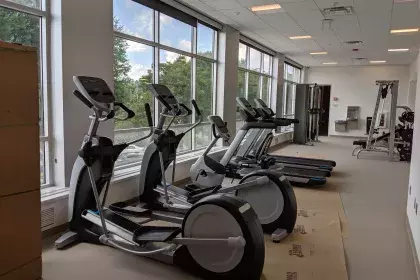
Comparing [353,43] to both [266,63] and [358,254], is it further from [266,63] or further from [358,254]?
[358,254]

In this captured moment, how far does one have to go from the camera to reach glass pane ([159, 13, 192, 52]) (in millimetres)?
5926

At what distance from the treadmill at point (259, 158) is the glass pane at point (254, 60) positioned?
392 centimetres

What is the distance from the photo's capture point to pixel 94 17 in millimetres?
4090

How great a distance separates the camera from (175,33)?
6328 millimetres

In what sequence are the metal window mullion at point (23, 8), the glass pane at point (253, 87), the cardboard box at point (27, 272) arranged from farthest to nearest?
the glass pane at point (253, 87) → the metal window mullion at point (23, 8) → the cardboard box at point (27, 272)

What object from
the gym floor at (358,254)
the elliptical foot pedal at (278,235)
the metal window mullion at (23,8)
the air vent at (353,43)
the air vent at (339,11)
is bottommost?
the gym floor at (358,254)

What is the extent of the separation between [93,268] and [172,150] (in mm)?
1850

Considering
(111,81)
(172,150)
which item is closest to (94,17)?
(111,81)

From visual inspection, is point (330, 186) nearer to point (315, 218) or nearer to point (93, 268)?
point (315, 218)

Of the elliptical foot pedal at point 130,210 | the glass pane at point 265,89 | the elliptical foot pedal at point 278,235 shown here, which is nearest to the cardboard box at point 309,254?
the elliptical foot pedal at point 278,235

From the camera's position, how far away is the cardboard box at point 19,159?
7.95 ft

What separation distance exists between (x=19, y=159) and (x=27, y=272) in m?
0.87

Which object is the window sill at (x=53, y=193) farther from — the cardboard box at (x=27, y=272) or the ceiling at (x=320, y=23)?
the ceiling at (x=320, y=23)

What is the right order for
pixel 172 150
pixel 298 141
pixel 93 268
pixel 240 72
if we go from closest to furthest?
pixel 93 268, pixel 172 150, pixel 240 72, pixel 298 141
